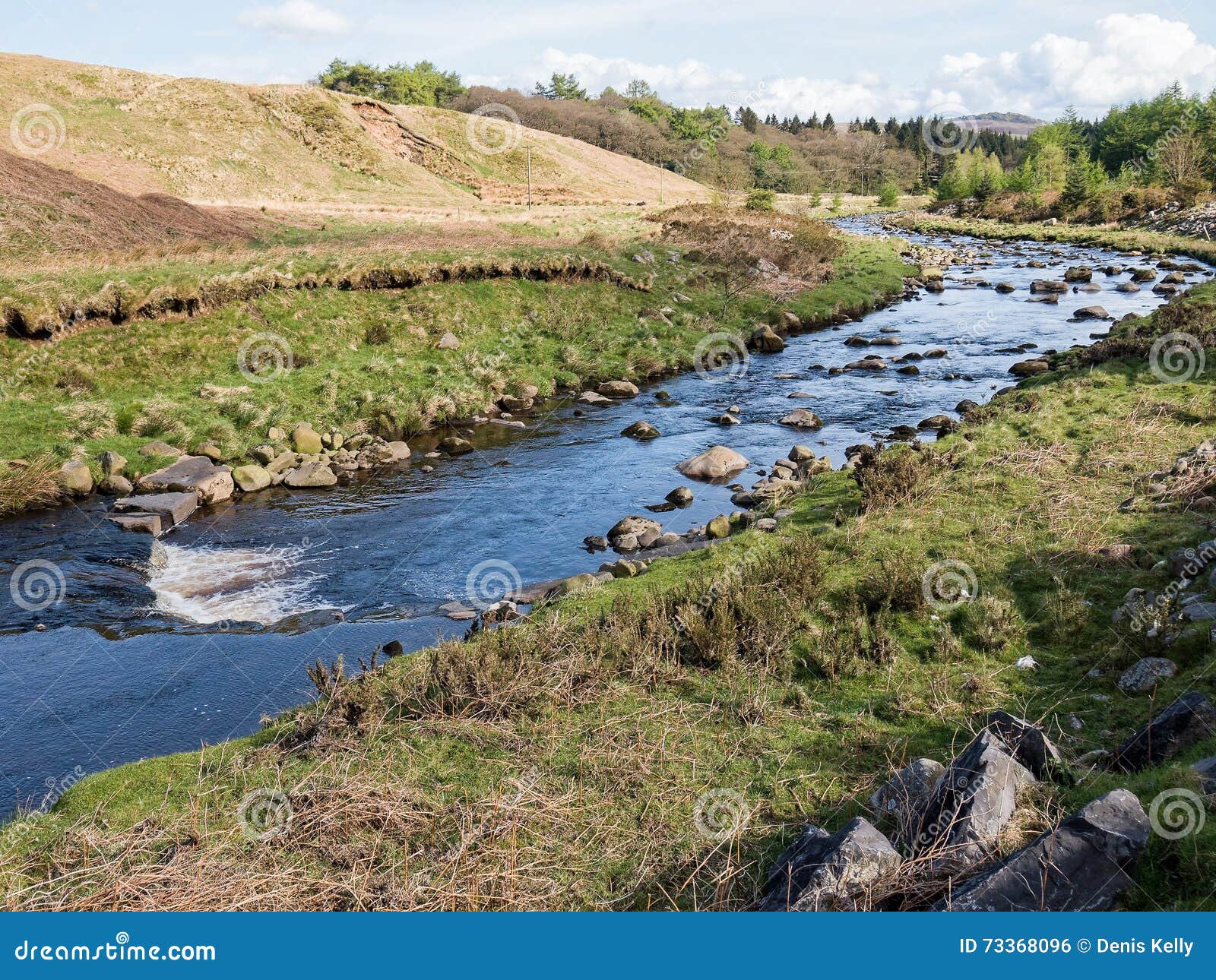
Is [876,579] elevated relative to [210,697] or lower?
elevated

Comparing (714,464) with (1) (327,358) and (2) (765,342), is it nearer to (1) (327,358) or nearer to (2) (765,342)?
(1) (327,358)

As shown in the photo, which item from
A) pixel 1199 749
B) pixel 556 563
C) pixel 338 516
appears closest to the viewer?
pixel 1199 749

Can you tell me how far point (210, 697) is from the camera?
11695 mm

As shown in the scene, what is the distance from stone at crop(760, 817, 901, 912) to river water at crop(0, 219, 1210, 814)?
732cm

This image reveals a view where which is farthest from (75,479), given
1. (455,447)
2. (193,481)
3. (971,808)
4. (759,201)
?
(759,201)

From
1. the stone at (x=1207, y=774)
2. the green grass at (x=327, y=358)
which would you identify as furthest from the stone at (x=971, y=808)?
the green grass at (x=327, y=358)

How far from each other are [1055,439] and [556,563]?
1006cm

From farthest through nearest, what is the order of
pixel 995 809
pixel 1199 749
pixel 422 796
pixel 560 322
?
pixel 560 322 < pixel 422 796 < pixel 1199 749 < pixel 995 809

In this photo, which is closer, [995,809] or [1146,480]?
[995,809]

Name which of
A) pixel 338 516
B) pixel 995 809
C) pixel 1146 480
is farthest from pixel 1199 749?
pixel 338 516

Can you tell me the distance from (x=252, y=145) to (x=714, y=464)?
214ft

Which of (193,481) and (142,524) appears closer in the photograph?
(142,524)

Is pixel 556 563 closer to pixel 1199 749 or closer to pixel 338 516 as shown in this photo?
pixel 338 516

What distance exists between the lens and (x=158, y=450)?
67.6 ft
